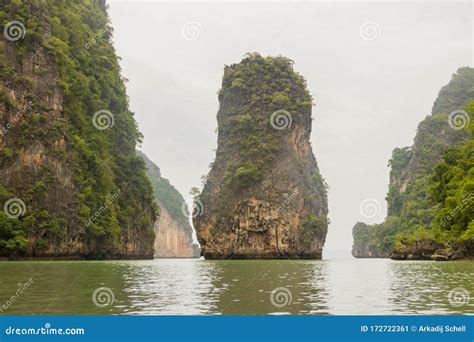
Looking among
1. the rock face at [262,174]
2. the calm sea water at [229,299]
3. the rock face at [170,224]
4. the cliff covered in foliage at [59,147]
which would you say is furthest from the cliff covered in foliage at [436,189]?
the rock face at [170,224]

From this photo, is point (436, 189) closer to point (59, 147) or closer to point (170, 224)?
point (59, 147)

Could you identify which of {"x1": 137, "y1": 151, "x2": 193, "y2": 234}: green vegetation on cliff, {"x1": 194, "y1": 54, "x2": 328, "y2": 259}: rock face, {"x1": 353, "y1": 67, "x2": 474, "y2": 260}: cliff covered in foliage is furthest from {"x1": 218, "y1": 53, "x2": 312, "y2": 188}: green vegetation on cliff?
{"x1": 137, "y1": 151, "x2": 193, "y2": 234}: green vegetation on cliff

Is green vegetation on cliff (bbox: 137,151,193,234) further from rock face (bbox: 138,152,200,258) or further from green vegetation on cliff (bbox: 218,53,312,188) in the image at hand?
green vegetation on cliff (bbox: 218,53,312,188)

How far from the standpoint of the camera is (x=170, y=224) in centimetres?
15412

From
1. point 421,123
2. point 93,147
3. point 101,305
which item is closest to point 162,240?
point 421,123

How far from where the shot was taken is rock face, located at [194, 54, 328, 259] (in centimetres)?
6812

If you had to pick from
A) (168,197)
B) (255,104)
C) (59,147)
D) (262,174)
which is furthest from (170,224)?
(59,147)

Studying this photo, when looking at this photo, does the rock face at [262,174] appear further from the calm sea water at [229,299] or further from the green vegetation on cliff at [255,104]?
the calm sea water at [229,299]

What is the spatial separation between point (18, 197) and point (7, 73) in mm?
10233

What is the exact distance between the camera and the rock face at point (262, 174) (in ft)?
224

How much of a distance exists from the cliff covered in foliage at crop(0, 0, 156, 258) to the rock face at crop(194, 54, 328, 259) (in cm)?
1206

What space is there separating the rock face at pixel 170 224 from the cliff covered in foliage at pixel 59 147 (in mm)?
86948

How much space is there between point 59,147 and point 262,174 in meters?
28.8

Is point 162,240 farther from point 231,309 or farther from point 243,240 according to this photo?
point 231,309
